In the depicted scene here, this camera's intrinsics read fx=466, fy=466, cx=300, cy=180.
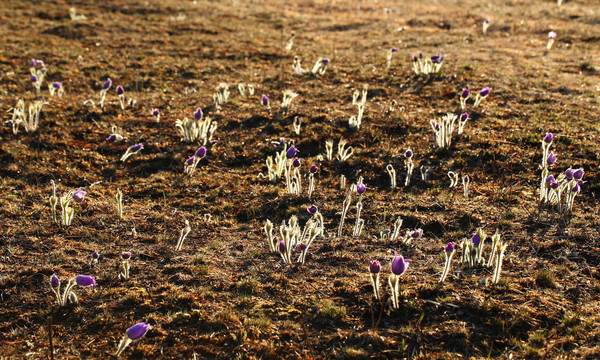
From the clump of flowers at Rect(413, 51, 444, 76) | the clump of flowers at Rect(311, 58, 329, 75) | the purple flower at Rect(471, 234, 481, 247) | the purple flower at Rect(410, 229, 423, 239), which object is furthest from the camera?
the clump of flowers at Rect(311, 58, 329, 75)

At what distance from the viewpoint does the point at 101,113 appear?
24.0ft

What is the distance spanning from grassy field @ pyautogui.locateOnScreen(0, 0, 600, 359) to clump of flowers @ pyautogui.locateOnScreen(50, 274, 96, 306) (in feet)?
0.23

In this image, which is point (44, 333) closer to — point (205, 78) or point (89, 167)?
point (89, 167)

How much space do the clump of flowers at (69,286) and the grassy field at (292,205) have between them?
69 mm

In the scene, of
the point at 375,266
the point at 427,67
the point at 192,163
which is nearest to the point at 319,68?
the point at 427,67

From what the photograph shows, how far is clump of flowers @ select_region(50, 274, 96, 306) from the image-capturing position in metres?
3.21

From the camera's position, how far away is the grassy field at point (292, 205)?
315 centimetres

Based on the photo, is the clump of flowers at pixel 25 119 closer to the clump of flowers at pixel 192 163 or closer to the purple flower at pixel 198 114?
the purple flower at pixel 198 114

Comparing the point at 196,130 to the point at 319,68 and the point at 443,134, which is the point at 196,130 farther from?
the point at 319,68

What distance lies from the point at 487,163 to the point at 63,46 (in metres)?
9.53

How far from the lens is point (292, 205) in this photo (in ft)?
16.6

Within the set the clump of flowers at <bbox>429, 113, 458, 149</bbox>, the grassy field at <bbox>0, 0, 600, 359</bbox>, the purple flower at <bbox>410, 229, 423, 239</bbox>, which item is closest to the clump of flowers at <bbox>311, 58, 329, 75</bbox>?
the grassy field at <bbox>0, 0, 600, 359</bbox>

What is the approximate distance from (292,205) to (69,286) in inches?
94.5

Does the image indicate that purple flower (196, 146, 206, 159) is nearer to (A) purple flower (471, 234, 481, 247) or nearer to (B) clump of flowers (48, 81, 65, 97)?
(A) purple flower (471, 234, 481, 247)
